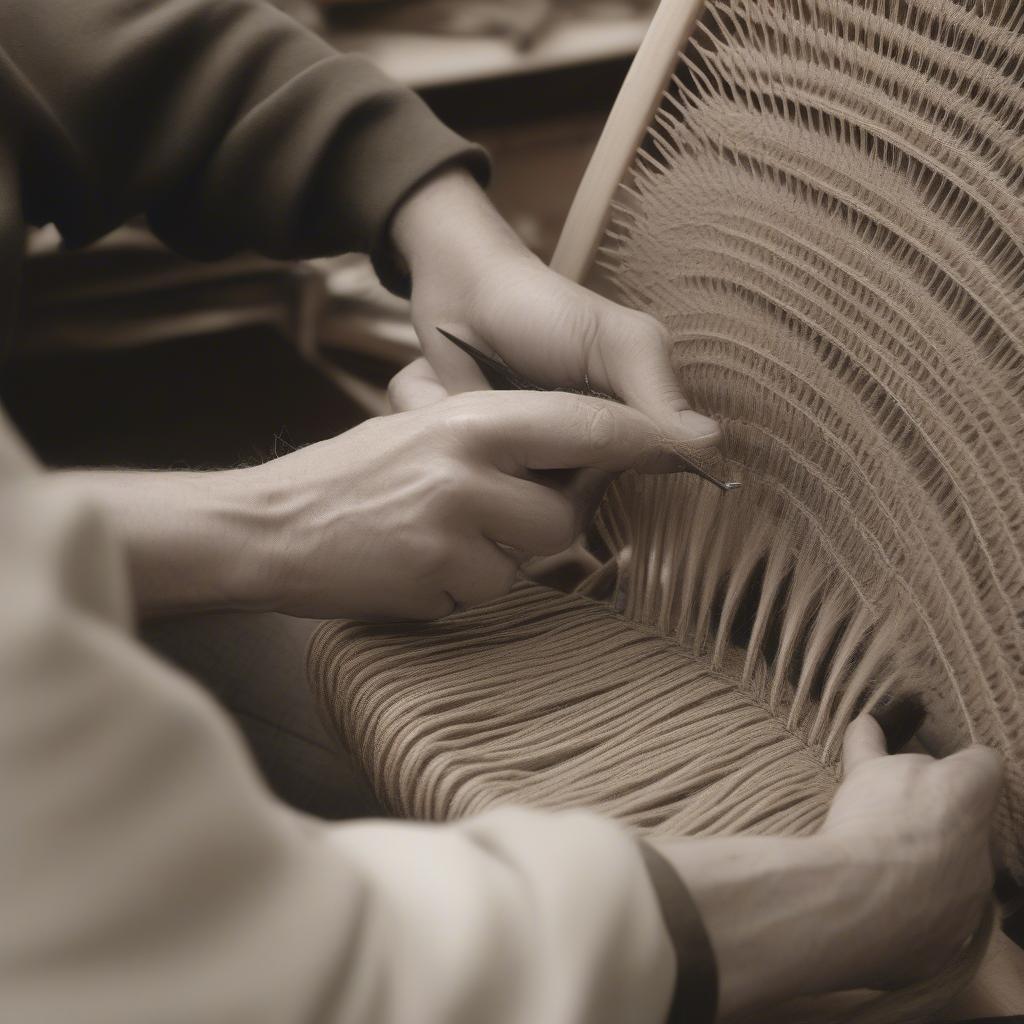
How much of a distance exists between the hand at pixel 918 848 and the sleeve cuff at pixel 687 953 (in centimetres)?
9

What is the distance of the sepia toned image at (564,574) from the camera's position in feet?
0.89

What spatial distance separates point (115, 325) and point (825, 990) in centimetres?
195

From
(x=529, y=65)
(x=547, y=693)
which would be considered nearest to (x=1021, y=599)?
(x=547, y=693)

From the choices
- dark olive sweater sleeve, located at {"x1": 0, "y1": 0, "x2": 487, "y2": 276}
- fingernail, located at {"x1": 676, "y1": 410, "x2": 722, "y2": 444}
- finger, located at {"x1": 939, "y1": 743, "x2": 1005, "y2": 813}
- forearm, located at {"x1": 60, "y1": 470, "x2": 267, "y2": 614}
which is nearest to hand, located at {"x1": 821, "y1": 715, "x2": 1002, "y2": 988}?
finger, located at {"x1": 939, "y1": 743, "x2": 1005, "y2": 813}

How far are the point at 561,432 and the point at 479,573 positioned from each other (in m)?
0.10

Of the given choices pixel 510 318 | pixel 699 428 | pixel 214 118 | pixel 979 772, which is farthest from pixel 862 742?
pixel 214 118

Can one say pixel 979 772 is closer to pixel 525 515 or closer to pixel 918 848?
pixel 918 848

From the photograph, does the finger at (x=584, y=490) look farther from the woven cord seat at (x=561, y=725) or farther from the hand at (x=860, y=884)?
the hand at (x=860, y=884)

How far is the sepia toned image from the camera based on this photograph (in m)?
0.27

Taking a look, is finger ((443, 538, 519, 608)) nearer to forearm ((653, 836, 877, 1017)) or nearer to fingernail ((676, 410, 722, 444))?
fingernail ((676, 410, 722, 444))

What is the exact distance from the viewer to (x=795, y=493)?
64cm

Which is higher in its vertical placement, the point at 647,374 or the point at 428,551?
the point at 647,374

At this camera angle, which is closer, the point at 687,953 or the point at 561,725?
the point at 687,953

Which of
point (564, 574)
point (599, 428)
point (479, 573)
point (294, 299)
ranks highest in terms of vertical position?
point (599, 428)
